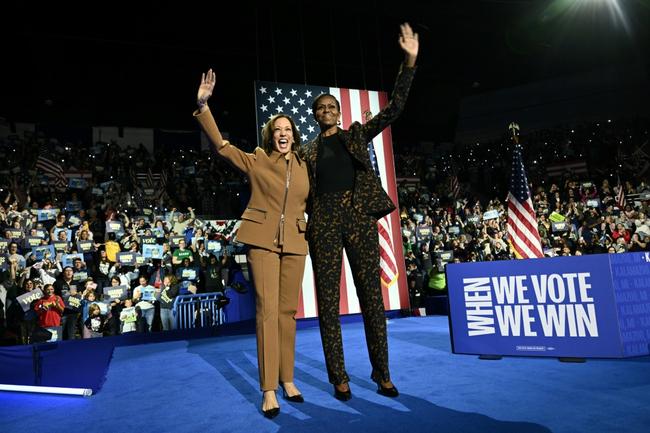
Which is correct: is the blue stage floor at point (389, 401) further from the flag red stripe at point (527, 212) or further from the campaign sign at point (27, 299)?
the campaign sign at point (27, 299)

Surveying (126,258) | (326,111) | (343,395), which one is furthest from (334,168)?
(126,258)

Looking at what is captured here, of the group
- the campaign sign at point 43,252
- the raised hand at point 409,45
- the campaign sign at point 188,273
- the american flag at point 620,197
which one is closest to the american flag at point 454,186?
the american flag at point 620,197

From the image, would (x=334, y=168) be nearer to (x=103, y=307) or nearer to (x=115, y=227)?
(x=103, y=307)

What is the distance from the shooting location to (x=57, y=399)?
262 cm

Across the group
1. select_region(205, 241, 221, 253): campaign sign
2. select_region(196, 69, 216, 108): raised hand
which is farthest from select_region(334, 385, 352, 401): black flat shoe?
select_region(205, 241, 221, 253): campaign sign

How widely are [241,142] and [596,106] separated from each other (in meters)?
11.5

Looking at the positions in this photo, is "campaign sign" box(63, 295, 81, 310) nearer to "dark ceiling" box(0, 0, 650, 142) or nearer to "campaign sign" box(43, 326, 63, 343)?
"campaign sign" box(43, 326, 63, 343)

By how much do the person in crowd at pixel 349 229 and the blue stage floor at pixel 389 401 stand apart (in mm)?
244

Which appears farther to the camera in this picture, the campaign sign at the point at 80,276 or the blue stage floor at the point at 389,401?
the campaign sign at the point at 80,276

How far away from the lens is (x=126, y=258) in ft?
23.9

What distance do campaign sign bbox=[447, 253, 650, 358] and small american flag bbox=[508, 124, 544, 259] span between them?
2.66 m

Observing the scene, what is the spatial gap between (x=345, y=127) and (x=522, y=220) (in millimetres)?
2405

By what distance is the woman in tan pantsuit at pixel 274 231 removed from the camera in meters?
2.13

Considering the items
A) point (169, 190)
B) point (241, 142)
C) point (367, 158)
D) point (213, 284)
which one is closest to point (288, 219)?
point (367, 158)
